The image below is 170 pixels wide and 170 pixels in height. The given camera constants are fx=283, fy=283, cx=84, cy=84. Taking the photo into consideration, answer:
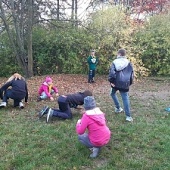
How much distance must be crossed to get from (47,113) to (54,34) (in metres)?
9.12

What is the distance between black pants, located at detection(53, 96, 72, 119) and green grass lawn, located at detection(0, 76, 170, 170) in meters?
0.14

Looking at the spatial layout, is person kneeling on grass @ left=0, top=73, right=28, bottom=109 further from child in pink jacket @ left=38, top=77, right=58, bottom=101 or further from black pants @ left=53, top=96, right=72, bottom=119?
black pants @ left=53, top=96, right=72, bottom=119

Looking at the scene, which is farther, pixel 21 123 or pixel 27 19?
A: pixel 27 19

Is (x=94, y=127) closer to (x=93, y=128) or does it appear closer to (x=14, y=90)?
(x=93, y=128)

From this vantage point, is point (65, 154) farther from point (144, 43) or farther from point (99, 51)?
point (144, 43)

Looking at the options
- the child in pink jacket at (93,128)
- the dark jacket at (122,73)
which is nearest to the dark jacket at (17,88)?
the dark jacket at (122,73)

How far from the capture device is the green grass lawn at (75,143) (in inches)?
172

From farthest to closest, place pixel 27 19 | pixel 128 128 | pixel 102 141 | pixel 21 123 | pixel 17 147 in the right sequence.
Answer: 1. pixel 27 19
2. pixel 21 123
3. pixel 128 128
4. pixel 17 147
5. pixel 102 141

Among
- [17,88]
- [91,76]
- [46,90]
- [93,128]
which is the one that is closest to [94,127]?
[93,128]

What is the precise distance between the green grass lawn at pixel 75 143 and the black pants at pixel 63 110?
5.4 inches

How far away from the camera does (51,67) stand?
15.1 metres

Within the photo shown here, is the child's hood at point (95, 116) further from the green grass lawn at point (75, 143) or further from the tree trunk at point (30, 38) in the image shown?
the tree trunk at point (30, 38)

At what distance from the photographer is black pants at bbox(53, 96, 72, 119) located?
249 inches

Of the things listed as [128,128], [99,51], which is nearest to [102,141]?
[128,128]
